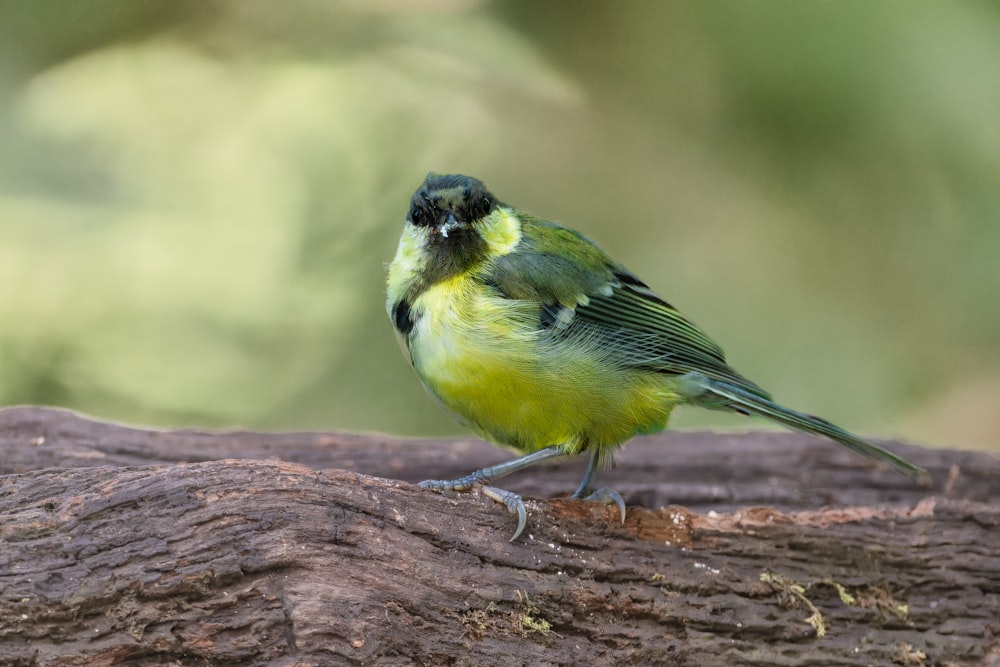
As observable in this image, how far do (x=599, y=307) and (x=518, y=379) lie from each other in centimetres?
55

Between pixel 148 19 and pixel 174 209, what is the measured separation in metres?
1.08

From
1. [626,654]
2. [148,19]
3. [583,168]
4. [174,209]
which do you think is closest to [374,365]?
[174,209]

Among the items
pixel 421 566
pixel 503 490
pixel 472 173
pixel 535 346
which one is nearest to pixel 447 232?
pixel 535 346

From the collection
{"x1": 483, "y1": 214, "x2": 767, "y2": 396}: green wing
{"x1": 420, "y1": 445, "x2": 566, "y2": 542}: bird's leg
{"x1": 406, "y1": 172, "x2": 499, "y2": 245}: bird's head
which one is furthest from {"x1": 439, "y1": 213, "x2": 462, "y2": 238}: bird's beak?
{"x1": 420, "y1": 445, "x2": 566, "y2": 542}: bird's leg

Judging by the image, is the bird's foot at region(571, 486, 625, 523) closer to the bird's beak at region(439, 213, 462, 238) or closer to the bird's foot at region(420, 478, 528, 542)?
the bird's foot at region(420, 478, 528, 542)

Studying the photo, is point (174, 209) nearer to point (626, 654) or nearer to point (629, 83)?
point (629, 83)

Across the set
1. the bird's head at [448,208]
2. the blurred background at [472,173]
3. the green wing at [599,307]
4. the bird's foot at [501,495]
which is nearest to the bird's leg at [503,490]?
the bird's foot at [501,495]

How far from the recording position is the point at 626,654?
2916 millimetres

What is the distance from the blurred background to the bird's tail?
2.21 metres

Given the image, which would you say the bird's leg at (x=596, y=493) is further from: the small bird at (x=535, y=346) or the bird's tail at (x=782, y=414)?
the bird's tail at (x=782, y=414)

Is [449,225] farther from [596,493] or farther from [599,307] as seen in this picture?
[596,493]

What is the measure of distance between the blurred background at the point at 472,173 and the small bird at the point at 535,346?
2.18 m

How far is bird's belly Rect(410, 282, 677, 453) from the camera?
3.13m

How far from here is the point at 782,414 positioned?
3342mm
